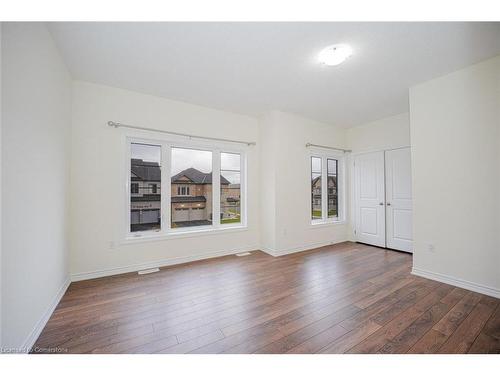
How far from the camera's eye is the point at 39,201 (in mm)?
1590

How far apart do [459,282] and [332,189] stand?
8.24ft

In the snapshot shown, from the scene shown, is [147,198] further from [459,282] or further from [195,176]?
[459,282]

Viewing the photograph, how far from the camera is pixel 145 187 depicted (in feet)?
9.74

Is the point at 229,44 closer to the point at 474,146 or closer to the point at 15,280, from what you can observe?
the point at 15,280

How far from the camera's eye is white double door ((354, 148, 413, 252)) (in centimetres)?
363

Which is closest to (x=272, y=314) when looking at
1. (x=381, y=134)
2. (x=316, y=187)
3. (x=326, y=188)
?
(x=316, y=187)

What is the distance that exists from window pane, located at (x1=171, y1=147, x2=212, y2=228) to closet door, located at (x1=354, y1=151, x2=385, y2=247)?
10.5 ft

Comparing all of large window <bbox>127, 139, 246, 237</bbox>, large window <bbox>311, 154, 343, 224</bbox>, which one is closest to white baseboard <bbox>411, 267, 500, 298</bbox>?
large window <bbox>311, 154, 343, 224</bbox>

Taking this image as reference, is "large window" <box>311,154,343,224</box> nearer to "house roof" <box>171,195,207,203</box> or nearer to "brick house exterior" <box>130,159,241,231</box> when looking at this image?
"brick house exterior" <box>130,159,241,231</box>

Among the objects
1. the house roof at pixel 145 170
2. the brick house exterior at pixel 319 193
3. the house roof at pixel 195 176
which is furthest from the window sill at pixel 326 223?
the house roof at pixel 145 170
